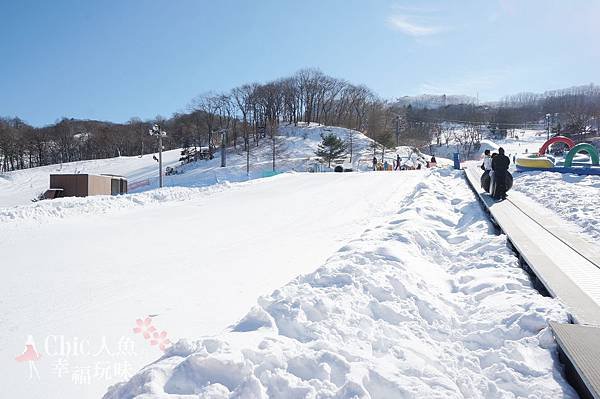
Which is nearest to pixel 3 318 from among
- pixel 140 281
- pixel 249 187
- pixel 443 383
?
pixel 140 281

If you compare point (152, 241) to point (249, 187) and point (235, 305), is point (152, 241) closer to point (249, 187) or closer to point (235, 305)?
point (235, 305)

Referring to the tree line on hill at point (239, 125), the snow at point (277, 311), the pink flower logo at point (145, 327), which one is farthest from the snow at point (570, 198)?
the tree line on hill at point (239, 125)

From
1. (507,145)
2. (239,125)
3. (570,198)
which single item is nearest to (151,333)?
(570,198)

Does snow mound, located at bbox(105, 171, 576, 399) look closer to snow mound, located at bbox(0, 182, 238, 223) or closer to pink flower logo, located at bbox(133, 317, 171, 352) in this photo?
pink flower logo, located at bbox(133, 317, 171, 352)

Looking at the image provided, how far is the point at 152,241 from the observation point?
866cm

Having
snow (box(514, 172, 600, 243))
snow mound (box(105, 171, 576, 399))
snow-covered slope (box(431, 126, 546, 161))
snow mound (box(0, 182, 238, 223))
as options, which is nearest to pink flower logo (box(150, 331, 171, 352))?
snow mound (box(105, 171, 576, 399))

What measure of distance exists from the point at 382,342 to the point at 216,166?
56745mm

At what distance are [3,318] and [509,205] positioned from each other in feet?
36.3

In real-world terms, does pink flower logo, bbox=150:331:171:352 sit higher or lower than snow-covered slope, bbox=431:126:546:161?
lower

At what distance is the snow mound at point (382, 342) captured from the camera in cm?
259

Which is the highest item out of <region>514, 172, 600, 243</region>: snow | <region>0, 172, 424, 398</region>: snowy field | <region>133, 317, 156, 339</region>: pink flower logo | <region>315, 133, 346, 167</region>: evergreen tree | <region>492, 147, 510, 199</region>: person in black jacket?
<region>315, 133, 346, 167</region>: evergreen tree

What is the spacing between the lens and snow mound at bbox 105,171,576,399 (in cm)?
259

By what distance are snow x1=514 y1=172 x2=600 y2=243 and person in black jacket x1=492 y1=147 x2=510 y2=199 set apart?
100cm

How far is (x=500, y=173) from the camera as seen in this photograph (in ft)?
38.4
